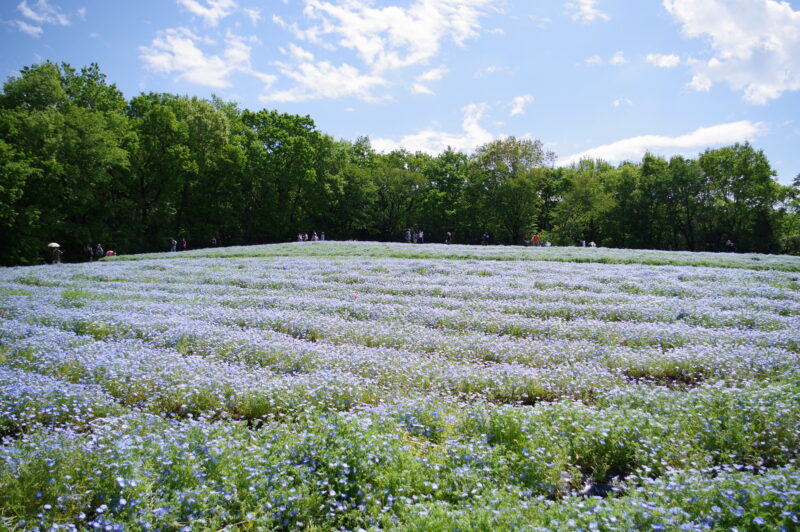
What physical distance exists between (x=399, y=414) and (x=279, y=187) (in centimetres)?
5966

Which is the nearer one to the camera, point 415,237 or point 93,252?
point 93,252

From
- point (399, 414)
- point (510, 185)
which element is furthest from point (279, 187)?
point (399, 414)

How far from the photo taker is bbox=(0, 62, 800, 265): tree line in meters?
41.3

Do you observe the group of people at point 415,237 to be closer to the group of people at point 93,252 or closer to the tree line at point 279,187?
the tree line at point 279,187

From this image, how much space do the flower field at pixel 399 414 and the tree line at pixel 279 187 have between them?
117ft

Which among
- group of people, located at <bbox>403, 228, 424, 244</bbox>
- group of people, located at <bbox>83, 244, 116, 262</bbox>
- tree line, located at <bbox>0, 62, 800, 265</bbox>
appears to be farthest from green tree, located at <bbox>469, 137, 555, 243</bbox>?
group of people, located at <bbox>83, 244, 116, 262</bbox>

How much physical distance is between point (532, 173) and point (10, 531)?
64.7 metres

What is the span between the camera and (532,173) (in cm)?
6212

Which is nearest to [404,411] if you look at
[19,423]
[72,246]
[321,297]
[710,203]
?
[19,423]

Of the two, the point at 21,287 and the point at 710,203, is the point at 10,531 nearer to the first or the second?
the point at 21,287

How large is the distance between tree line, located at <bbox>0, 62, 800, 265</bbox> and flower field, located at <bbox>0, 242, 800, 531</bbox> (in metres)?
35.8

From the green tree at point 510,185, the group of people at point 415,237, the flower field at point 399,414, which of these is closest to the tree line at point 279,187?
the green tree at point 510,185

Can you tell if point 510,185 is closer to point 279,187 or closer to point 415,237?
point 415,237

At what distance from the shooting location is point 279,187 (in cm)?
6112
